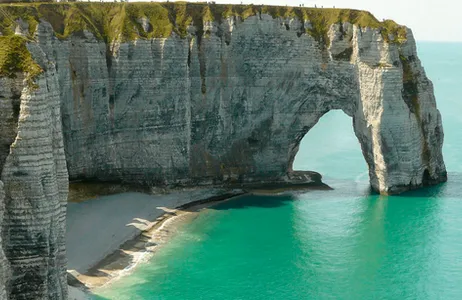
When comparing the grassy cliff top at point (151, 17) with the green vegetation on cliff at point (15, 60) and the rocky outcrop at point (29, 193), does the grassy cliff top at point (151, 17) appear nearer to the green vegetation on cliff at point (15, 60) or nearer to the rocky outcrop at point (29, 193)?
the green vegetation on cliff at point (15, 60)

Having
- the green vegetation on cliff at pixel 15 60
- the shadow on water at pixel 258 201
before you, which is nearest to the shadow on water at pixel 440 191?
the shadow on water at pixel 258 201

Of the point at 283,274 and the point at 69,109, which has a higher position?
the point at 69,109

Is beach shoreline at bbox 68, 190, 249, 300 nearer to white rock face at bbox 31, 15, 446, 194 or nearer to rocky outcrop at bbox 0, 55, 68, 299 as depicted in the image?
white rock face at bbox 31, 15, 446, 194

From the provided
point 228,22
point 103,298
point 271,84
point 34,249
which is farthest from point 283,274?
point 228,22

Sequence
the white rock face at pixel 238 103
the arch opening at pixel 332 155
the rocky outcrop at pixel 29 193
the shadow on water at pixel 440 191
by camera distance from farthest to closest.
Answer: the arch opening at pixel 332 155, the shadow on water at pixel 440 191, the white rock face at pixel 238 103, the rocky outcrop at pixel 29 193

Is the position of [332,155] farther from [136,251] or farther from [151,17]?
[136,251]

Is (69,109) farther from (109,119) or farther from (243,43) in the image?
(243,43)
